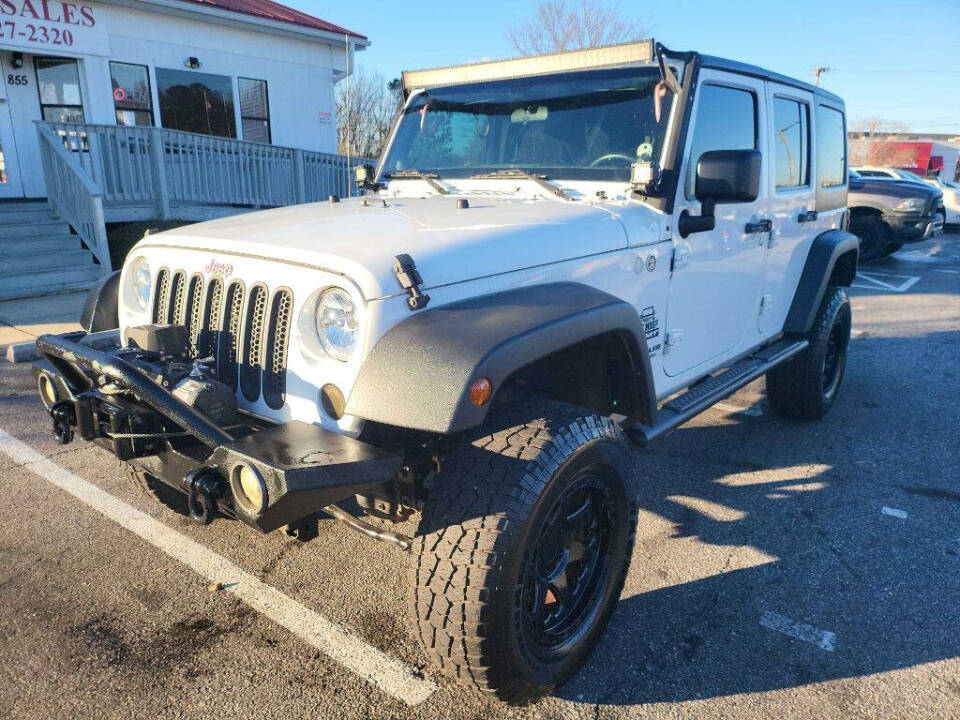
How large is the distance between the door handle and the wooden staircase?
7885 mm

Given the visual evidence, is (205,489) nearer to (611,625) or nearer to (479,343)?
(479,343)

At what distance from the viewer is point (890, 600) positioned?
2.90 meters

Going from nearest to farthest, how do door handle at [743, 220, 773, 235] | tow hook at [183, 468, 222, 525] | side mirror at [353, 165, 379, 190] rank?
tow hook at [183, 468, 222, 525], door handle at [743, 220, 773, 235], side mirror at [353, 165, 379, 190]

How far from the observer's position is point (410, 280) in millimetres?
2098

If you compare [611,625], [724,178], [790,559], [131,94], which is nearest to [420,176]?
[724,178]

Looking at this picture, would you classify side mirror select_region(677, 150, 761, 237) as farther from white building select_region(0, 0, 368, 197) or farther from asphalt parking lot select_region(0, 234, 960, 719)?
white building select_region(0, 0, 368, 197)

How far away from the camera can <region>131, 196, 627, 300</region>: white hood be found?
2197 mm

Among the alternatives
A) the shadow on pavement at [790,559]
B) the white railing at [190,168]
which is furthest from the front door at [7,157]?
the shadow on pavement at [790,559]

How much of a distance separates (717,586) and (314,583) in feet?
5.58

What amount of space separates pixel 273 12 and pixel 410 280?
542 inches

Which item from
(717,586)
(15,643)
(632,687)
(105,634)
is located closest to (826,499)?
(717,586)

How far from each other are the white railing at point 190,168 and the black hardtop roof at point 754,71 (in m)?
6.33

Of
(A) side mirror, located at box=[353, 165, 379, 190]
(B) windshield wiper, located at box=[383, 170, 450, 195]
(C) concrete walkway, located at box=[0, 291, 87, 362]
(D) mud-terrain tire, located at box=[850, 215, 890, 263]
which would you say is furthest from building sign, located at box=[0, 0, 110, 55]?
(D) mud-terrain tire, located at box=[850, 215, 890, 263]

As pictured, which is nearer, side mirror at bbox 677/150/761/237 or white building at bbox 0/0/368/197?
side mirror at bbox 677/150/761/237
